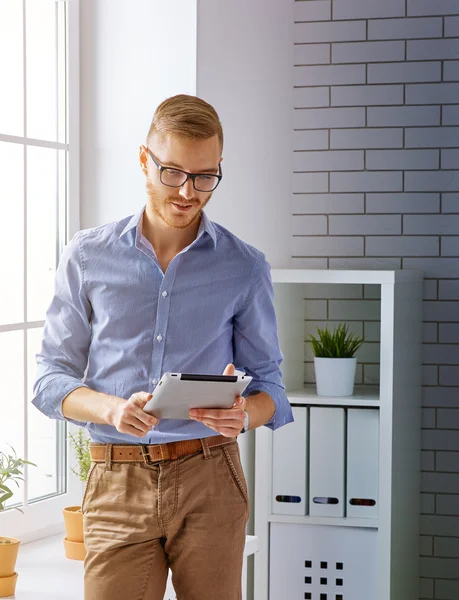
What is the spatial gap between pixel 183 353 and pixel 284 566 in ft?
5.01

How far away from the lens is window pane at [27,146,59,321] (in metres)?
2.81

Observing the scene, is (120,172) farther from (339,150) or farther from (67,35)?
(339,150)

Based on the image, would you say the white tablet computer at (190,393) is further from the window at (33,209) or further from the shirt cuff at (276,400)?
the window at (33,209)

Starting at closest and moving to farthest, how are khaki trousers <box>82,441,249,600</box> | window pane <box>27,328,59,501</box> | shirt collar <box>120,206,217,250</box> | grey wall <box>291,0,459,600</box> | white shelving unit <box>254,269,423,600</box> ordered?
khaki trousers <box>82,441,249,600</box> → shirt collar <box>120,206,217,250</box> → window pane <box>27,328,59,501</box> → white shelving unit <box>254,269,423,600</box> → grey wall <box>291,0,459,600</box>

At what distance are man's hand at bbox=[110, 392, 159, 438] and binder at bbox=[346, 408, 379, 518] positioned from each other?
1.49 metres

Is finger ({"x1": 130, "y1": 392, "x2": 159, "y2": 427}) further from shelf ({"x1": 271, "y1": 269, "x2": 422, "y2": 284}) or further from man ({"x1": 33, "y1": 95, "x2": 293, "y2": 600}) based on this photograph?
shelf ({"x1": 271, "y1": 269, "x2": 422, "y2": 284})

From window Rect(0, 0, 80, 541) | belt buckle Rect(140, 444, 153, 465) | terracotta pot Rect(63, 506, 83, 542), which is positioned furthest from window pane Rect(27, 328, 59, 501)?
belt buckle Rect(140, 444, 153, 465)

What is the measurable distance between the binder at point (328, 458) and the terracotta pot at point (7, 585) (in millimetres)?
1107

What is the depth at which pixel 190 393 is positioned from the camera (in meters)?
1.50

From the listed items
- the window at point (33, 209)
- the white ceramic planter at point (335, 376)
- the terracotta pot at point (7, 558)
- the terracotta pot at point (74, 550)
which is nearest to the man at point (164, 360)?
the terracotta pot at point (7, 558)

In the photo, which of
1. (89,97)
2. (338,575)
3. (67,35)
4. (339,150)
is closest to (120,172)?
(89,97)

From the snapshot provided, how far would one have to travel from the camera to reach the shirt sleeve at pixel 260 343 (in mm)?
1832

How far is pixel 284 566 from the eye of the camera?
3018mm

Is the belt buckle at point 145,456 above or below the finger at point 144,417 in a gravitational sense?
below
